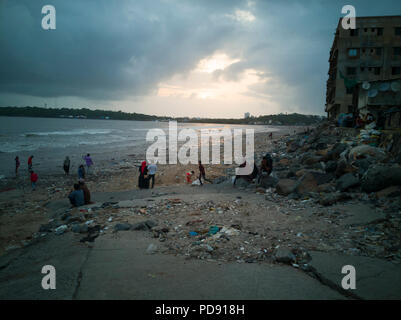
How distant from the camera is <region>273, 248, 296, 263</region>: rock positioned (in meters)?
3.77

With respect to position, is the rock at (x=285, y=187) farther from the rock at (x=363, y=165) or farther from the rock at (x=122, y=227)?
the rock at (x=122, y=227)

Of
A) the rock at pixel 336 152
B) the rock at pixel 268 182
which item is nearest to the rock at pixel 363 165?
the rock at pixel 336 152

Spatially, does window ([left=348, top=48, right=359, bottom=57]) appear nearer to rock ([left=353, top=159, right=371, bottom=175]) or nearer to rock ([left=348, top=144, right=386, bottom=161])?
rock ([left=348, top=144, right=386, bottom=161])

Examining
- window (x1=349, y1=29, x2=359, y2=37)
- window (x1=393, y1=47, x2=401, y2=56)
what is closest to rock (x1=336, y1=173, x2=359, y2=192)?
window (x1=349, y1=29, x2=359, y2=37)

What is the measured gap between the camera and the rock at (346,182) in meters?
7.11

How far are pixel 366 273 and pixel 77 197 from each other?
337 inches

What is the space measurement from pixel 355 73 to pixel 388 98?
50.5ft

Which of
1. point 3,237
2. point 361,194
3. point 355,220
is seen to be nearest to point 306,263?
point 355,220

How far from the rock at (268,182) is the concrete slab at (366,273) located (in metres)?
5.38

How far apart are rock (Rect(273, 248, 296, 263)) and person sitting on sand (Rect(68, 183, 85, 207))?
7.22m

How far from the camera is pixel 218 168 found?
52.6 feet

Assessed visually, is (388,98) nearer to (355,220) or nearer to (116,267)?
(355,220)

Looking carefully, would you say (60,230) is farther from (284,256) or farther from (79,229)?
(284,256)

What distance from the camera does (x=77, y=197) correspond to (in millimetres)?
8297
